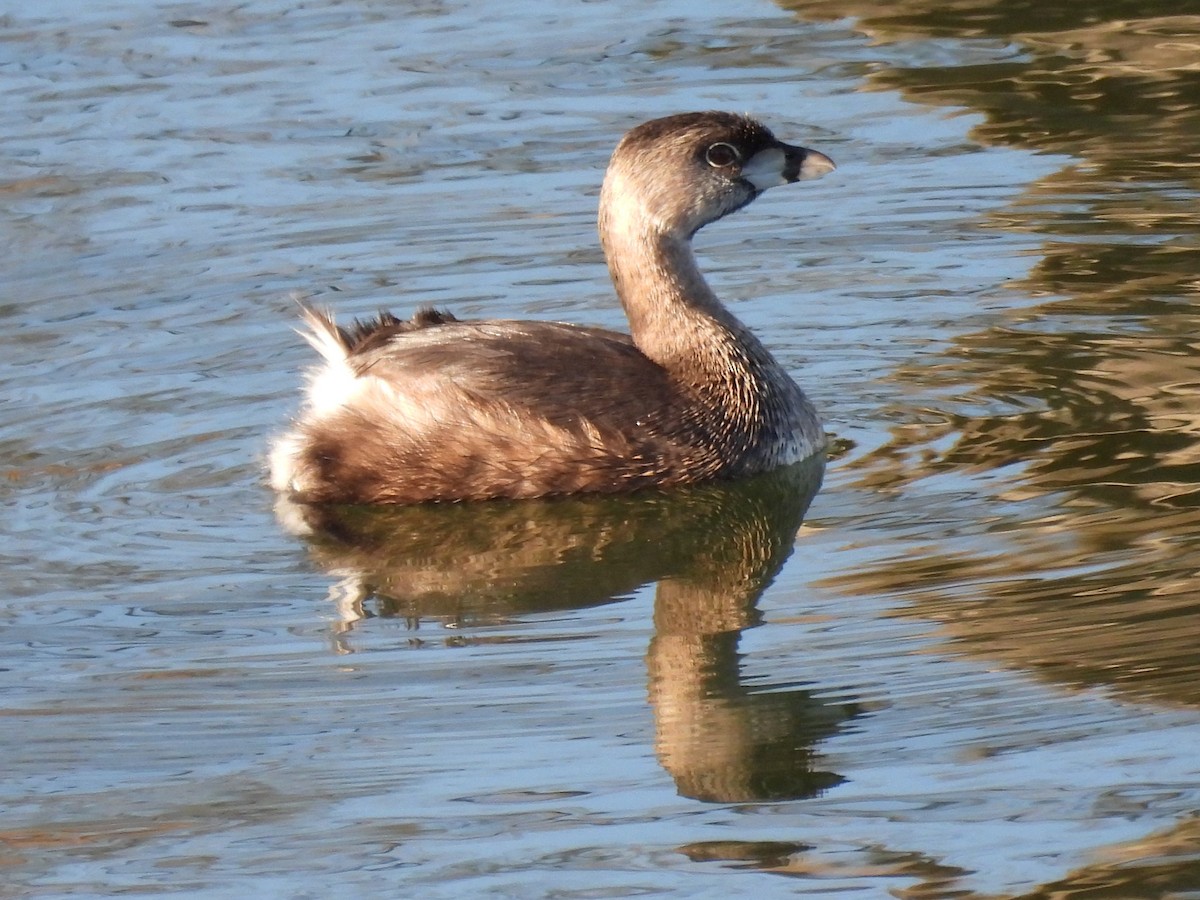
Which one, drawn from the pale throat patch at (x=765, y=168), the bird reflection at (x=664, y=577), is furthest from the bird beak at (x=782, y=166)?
the bird reflection at (x=664, y=577)

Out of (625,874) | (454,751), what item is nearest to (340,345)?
(454,751)

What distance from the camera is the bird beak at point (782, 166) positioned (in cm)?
807

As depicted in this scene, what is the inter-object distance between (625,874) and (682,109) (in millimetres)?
7137

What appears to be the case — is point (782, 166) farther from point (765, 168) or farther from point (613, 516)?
point (613, 516)

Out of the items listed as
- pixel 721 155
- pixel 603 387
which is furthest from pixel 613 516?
pixel 721 155

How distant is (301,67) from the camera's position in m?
12.7

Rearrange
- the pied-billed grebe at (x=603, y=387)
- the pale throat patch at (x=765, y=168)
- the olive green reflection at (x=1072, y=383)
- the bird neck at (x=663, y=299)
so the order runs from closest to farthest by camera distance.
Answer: the olive green reflection at (x=1072, y=383) < the pied-billed grebe at (x=603, y=387) < the bird neck at (x=663, y=299) < the pale throat patch at (x=765, y=168)

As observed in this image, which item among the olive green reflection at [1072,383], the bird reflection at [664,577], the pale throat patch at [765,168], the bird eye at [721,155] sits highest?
the bird eye at [721,155]

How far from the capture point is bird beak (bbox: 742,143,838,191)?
807 centimetres

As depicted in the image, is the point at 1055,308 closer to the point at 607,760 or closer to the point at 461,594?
the point at 461,594

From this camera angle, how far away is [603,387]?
7.48 meters

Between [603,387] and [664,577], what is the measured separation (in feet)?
2.61

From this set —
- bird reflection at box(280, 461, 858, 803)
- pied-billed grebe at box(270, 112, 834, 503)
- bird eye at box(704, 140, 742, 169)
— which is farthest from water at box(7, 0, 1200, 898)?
bird eye at box(704, 140, 742, 169)

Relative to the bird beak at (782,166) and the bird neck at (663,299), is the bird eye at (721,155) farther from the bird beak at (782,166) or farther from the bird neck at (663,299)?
the bird neck at (663,299)
